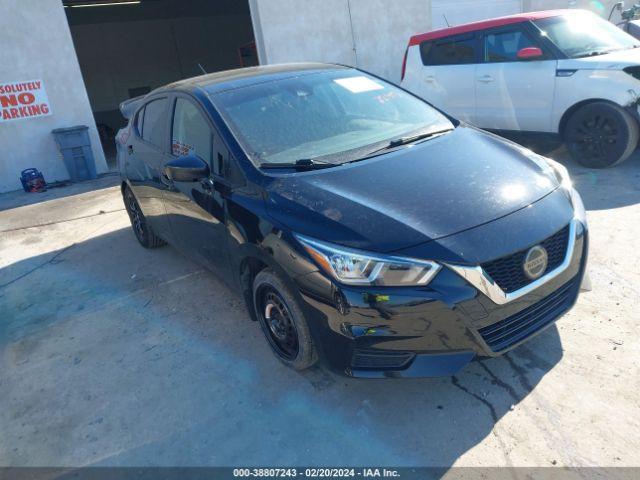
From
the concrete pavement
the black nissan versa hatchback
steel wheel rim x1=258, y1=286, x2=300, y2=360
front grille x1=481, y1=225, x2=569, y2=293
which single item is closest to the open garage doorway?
the black nissan versa hatchback

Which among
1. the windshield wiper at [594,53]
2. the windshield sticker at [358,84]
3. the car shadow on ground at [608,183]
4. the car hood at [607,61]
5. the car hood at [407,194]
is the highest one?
the windshield sticker at [358,84]

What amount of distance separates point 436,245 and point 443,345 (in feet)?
1.50

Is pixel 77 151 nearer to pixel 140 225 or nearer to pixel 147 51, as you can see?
pixel 140 225

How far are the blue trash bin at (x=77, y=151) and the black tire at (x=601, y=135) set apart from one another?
7.75m

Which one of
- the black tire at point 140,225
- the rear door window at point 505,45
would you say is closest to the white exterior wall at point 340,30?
the rear door window at point 505,45

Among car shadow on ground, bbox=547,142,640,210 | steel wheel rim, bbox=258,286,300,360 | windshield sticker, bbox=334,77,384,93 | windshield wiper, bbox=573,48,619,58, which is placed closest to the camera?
steel wheel rim, bbox=258,286,300,360

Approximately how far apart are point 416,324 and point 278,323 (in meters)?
0.96

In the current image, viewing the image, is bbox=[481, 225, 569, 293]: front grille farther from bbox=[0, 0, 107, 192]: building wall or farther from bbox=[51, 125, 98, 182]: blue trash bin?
bbox=[0, 0, 107, 192]: building wall

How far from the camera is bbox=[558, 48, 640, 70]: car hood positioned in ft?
17.0

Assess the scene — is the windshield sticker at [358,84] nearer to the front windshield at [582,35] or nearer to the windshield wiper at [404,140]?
the windshield wiper at [404,140]

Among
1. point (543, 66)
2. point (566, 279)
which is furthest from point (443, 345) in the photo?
point (543, 66)

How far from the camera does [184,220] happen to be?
3779 mm

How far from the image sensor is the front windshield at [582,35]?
222 inches

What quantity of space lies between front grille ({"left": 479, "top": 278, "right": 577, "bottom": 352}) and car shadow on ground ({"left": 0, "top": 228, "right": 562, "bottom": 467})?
1.15 ft
